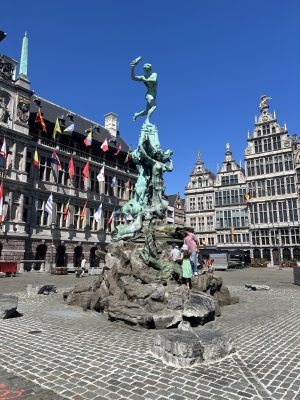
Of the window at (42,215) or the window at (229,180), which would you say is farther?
the window at (229,180)

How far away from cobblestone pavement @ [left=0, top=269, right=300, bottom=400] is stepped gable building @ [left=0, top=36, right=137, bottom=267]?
2588cm

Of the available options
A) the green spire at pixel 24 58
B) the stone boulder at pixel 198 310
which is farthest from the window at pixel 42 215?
the stone boulder at pixel 198 310

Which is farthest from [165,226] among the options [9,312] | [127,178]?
[127,178]

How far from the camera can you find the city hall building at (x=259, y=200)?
53156mm

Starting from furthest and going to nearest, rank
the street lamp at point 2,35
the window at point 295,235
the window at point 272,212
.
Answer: the window at point 272,212 → the window at point 295,235 → the street lamp at point 2,35

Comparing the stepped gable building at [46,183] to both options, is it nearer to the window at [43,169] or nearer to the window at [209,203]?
the window at [43,169]

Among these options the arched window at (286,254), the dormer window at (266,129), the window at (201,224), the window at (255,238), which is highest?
the dormer window at (266,129)

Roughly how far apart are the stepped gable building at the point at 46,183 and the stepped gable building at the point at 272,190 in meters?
24.7

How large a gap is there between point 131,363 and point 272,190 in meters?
54.4

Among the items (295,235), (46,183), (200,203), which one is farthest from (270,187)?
(46,183)

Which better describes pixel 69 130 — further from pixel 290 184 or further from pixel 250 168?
pixel 290 184

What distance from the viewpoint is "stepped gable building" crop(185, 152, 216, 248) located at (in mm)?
62938

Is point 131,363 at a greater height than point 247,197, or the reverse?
point 247,197

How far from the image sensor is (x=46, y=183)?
37375 mm
